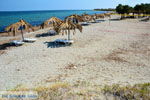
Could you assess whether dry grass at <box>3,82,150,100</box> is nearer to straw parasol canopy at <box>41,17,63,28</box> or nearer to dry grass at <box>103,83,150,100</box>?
dry grass at <box>103,83,150,100</box>

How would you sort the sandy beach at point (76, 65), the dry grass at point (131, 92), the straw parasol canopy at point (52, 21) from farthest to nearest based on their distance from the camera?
the straw parasol canopy at point (52, 21), the sandy beach at point (76, 65), the dry grass at point (131, 92)

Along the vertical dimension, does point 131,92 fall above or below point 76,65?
below

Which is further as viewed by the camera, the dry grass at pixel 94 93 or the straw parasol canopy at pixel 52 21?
the straw parasol canopy at pixel 52 21

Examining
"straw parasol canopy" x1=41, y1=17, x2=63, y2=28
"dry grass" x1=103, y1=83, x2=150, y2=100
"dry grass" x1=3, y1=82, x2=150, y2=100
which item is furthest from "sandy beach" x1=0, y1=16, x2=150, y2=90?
"straw parasol canopy" x1=41, y1=17, x2=63, y2=28

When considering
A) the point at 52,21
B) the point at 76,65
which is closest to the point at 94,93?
the point at 76,65

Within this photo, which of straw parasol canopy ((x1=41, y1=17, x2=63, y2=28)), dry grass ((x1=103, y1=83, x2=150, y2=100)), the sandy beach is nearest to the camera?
dry grass ((x1=103, y1=83, x2=150, y2=100))

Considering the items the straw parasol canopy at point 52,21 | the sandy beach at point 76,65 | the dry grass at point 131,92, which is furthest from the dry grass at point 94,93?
the straw parasol canopy at point 52,21

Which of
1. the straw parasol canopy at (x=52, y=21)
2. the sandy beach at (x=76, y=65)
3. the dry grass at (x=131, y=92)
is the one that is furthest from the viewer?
the straw parasol canopy at (x=52, y=21)

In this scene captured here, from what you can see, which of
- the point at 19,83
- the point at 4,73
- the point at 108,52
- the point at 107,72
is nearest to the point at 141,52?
the point at 108,52

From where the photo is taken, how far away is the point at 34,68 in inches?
374

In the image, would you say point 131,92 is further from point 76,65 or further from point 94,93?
point 76,65

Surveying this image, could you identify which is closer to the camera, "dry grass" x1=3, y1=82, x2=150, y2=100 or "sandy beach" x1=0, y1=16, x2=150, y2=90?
"dry grass" x1=3, y1=82, x2=150, y2=100

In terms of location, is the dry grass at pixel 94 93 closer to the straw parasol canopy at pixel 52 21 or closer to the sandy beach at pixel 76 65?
the sandy beach at pixel 76 65

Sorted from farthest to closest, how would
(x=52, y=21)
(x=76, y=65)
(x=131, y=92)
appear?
(x=52, y=21) → (x=76, y=65) → (x=131, y=92)
